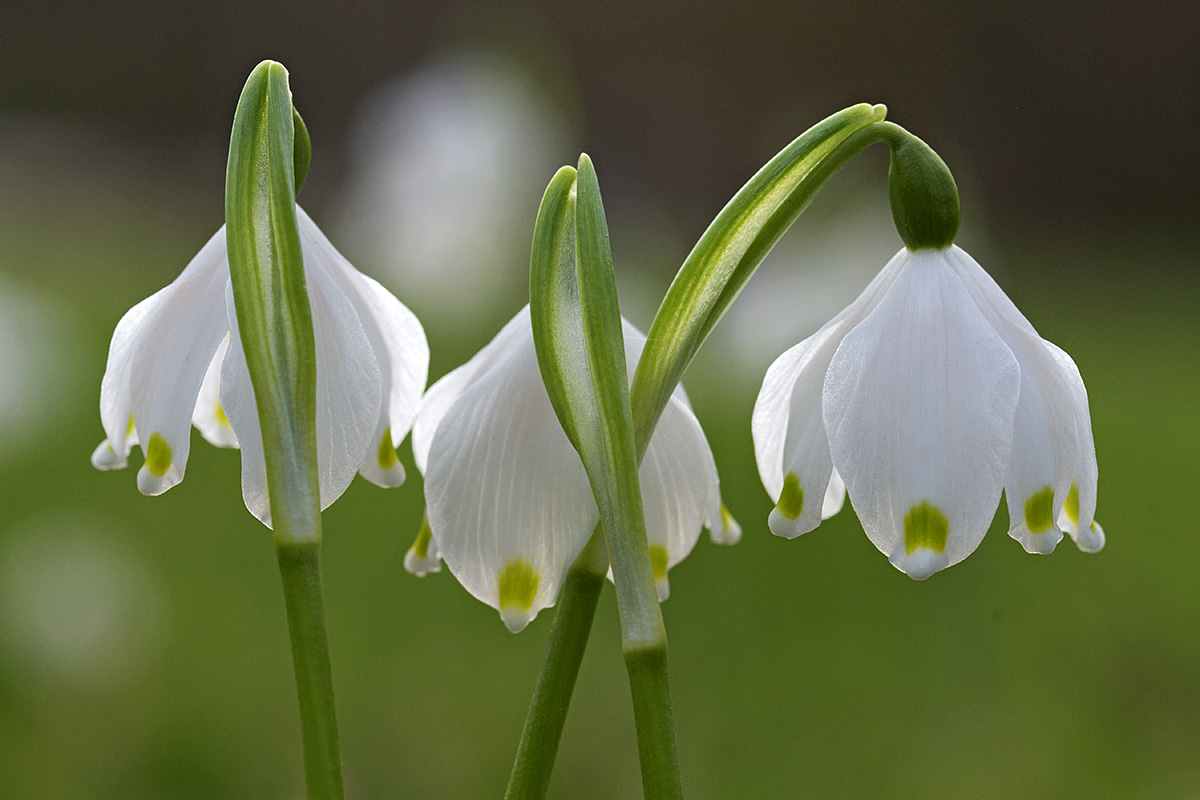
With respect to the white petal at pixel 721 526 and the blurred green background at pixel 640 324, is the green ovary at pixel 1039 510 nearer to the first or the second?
the white petal at pixel 721 526

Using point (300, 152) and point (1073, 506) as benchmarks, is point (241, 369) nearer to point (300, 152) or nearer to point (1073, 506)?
point (300, 152)

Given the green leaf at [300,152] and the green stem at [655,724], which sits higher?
the green leaf at [300,152]

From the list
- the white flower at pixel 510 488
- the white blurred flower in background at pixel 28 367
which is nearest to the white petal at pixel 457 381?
the white flower at pixel 510 488

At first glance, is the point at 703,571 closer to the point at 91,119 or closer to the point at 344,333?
the point at 344,333

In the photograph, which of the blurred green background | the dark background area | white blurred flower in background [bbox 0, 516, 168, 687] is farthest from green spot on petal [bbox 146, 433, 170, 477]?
the dark background area

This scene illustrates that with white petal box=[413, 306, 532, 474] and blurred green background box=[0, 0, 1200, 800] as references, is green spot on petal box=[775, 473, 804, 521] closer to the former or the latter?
white petal box=[413, 306, 532, 474]

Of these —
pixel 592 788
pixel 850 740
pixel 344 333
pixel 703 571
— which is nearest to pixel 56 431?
pixel 703 571
